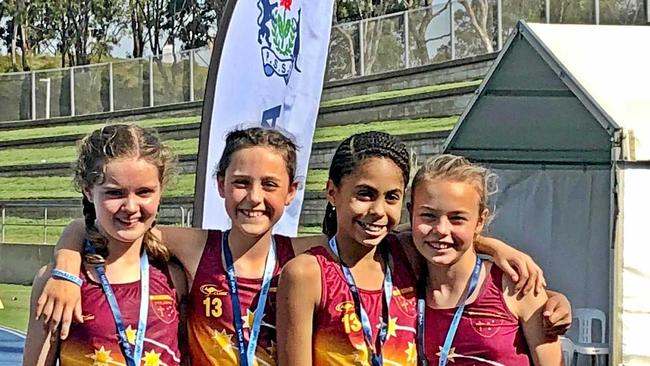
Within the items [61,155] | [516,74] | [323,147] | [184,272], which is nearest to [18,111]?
[61,155]

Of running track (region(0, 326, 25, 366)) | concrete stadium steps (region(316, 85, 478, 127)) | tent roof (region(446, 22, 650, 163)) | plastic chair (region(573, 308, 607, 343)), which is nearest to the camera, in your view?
tent roof (region(446, 22, 650, 163))

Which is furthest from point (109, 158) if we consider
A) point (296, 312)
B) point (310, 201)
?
point (310, 201)

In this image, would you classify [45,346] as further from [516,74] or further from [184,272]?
[516,74]

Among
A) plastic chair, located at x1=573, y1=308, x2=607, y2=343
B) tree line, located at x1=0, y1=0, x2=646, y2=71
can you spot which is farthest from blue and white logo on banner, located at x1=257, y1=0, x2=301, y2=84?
tree line, located at x1=0, y1=0, x2=646, y2=71

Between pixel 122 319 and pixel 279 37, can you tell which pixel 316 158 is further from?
pixel 122 319

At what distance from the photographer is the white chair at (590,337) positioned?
6629 mm

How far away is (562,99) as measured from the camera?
7055mm

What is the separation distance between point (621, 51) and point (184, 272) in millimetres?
5550

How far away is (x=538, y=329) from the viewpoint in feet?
8.75

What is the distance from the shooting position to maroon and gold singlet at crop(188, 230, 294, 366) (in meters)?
2.66

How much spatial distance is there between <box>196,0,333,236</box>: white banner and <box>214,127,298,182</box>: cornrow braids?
4.70 feet

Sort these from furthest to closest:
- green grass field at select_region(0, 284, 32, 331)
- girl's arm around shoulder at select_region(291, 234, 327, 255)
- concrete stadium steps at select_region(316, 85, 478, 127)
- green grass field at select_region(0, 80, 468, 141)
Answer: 1. green grass field at select_region(0, 80, 468, 141)
2. concrete stadium steps at select_region(316, 85, 478, 127)
3. green grass field at select_region(0, 284, 32, 331)
4. girl's arm around shoulder at select_region(291, 234, 327, 255)

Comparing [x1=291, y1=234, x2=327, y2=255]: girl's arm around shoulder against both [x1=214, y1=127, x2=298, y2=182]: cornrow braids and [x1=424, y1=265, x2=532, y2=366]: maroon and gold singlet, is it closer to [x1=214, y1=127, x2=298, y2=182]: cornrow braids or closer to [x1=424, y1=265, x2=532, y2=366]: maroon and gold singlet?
[x1=214, y1=127, x2=298, y2=182]: cornrow braids

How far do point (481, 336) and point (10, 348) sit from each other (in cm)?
632
